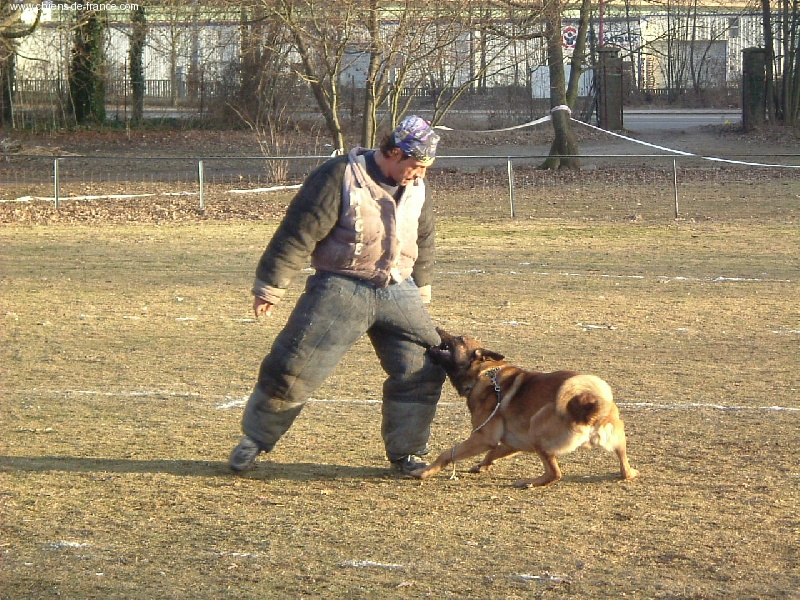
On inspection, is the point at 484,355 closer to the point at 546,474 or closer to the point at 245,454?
the point at 546,474

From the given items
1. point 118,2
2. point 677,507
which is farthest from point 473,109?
point 677,507

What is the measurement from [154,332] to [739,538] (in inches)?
237

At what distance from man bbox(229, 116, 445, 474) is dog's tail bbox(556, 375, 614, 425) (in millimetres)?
707

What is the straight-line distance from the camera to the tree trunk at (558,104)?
2491 centimetres

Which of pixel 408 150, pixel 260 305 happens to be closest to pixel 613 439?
pixel 408 150

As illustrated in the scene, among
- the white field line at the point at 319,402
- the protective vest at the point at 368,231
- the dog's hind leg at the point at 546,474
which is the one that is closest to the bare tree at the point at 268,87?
the white field line at the point at 319,402

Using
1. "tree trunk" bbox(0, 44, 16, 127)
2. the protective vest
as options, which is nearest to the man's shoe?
the protective vest

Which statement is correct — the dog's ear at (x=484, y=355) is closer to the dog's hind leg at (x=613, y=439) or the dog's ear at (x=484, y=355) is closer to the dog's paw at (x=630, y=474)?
the dog's hind leg at (x=613, y=439)

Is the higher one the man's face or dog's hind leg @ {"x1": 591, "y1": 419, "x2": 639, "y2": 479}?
the man's face

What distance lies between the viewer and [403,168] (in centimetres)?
543

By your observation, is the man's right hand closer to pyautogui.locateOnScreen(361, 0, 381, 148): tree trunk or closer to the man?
the man

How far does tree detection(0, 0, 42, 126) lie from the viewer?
24719mm

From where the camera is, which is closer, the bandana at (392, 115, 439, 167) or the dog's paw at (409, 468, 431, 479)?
the bandana at (392, 115, 439, 167)

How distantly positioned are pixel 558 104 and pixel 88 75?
16.4 meters
